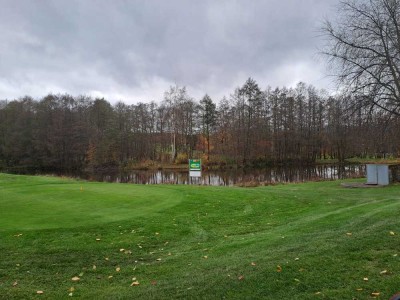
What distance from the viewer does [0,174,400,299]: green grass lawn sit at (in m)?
4.98

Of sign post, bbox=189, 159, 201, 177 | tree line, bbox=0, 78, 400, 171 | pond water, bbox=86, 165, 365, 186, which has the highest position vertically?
tree line, bbox=0, 78, 400, 171

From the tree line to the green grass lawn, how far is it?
49.8 m

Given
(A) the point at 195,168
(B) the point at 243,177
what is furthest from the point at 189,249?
(B) the point at 243,177

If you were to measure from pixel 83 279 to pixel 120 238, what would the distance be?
2330mm

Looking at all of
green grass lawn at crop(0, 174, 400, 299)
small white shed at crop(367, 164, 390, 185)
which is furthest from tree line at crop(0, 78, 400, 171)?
green grass lawn at crop(0, 174, 400, 299)

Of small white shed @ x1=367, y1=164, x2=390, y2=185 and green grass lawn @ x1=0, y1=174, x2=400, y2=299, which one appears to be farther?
small white shed @ x1=367, y1=164, x2=390, y2=185

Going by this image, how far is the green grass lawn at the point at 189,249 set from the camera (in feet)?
16.4

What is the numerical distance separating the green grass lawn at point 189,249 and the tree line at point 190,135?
49789 millimetres

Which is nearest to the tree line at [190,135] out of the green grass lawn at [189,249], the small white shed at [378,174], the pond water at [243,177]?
the pond water at [243,177]

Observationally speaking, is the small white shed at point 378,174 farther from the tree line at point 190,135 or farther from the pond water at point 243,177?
the tree line at point 190,135

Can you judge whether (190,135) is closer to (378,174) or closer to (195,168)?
(195,168)

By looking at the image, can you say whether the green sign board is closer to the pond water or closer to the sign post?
the sign post

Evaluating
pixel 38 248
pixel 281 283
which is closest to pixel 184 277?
pixel 281 283

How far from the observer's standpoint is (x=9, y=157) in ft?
218
